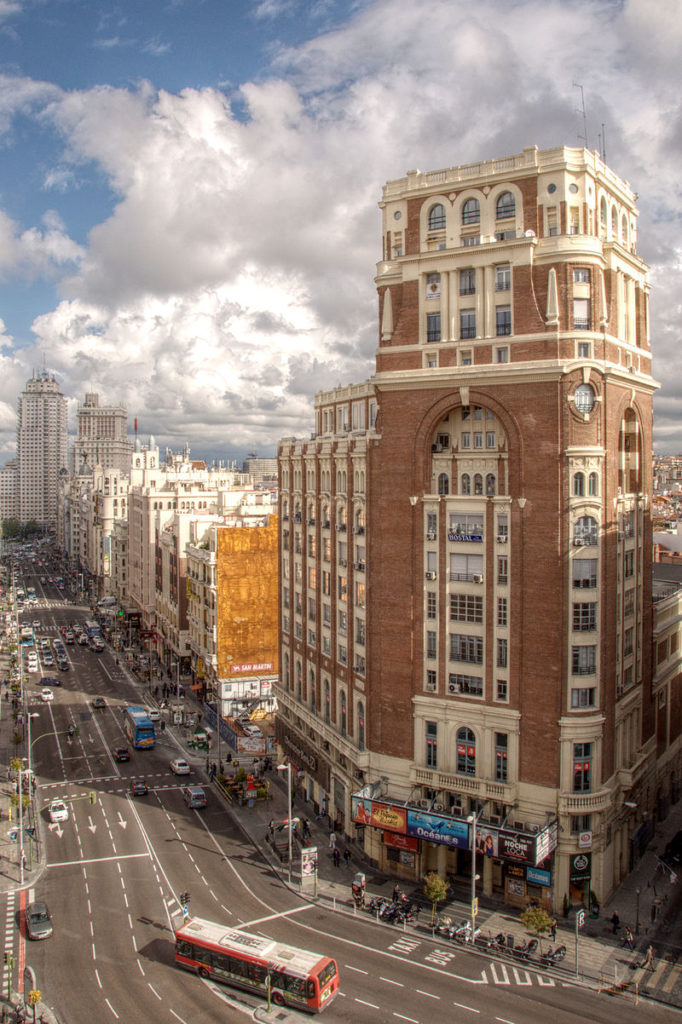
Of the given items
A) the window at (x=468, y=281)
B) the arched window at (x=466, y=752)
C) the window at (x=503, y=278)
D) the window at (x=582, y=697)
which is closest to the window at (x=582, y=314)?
the window at (x=503, y=278)

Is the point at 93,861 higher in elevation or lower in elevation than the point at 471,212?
lower

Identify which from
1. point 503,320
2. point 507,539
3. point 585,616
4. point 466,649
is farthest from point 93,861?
point 503,320

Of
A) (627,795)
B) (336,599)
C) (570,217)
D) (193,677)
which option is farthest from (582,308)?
(193,677)

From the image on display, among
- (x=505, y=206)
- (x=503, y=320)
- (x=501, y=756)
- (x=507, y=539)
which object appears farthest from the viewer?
(x=505, y=206)

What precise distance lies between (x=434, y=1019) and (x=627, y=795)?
25176 mm

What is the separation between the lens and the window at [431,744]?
6288cm

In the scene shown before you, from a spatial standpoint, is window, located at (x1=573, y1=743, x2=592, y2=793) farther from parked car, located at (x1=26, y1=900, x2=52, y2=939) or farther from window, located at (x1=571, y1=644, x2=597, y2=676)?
parked car, located at (x1=26, y1=900, x2=52, y2=939)

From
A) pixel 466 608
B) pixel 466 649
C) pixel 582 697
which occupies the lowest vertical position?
pixel 582 697

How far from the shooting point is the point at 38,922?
179 ft

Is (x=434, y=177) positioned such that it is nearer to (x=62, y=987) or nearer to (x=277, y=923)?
(x=277, y=923)

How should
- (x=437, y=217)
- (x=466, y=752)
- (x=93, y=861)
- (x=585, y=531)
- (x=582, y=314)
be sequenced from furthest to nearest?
(x=93, y=861), (x=437, y=217), (x=466, y=752), (x=582, y=314), (x=585, y=531)

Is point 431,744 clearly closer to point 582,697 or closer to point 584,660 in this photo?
point 582,697

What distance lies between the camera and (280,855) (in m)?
68.3

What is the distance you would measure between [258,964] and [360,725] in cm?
2365
